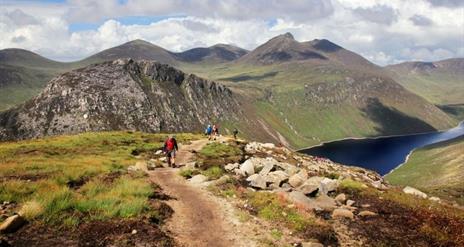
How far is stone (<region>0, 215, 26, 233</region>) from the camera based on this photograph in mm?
18422

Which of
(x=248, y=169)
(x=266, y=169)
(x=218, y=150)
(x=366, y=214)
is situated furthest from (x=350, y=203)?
(x=218, y=150)

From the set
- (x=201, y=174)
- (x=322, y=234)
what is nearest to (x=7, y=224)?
(x=322, y=234)

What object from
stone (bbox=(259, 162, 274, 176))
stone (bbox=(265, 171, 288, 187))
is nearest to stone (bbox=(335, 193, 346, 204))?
stone (bbox=(265, 171, 288, 187))

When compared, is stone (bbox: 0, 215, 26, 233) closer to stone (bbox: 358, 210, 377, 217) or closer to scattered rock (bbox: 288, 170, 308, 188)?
stone (bbox: 358, 210, 377, 217)

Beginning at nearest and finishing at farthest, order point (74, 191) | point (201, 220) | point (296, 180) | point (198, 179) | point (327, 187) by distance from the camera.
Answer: point (201, 220) < point (74, 191) < point (327, 187) < point (296, 180) < point (198, 179)

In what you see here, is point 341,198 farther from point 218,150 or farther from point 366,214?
point 218,150

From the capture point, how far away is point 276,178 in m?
36.5

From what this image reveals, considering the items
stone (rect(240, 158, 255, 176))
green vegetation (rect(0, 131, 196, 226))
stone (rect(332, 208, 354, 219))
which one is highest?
green vegetation (rect(0, 131, 196, 226))

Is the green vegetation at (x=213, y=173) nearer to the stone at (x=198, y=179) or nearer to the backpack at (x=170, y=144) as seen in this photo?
the stone at (x=198, y=179)

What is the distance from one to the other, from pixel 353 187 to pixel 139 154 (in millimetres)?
31670

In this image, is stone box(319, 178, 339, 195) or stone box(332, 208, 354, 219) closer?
stone box(332, 208, 354, 219)

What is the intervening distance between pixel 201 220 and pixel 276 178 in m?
13.6

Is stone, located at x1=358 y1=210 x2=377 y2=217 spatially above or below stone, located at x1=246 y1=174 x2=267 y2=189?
below

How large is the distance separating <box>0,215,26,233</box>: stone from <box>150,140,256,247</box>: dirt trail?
282 inches
